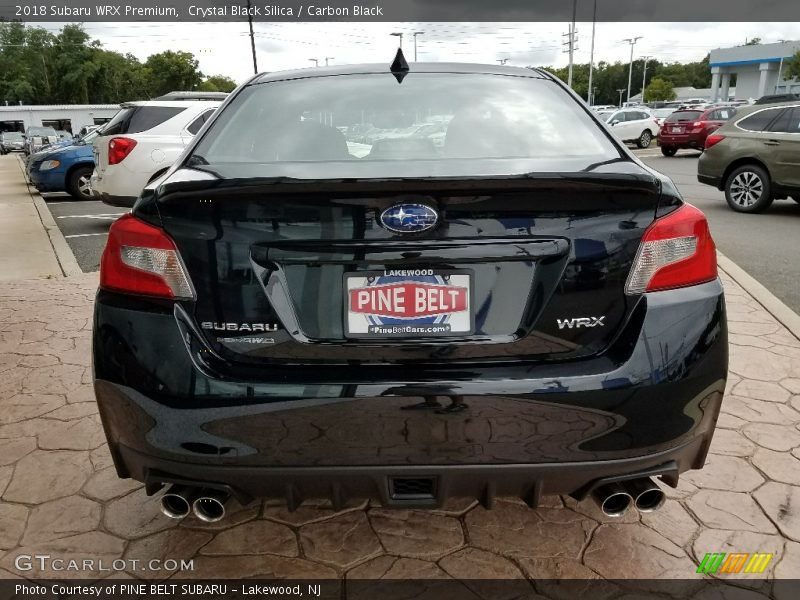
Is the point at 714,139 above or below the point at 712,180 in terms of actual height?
above

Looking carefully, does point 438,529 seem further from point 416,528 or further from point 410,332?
point 410,332

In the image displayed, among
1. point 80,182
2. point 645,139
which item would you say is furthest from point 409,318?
point 645,139

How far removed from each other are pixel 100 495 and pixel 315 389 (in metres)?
1.50

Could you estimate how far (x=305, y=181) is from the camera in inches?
69.3

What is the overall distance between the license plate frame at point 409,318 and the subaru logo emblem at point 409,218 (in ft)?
0.35

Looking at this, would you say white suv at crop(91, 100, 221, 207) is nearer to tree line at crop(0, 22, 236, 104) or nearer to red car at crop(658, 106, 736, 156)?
red car at crop(658, 106, 736, 156)

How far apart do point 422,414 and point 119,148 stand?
8.41 m

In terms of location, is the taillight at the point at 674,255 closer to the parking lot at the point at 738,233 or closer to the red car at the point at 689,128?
the parking lot at the point at 738,233

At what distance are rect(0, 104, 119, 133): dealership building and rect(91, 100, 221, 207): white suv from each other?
2172 inches

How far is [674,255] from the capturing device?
1846 millimetres

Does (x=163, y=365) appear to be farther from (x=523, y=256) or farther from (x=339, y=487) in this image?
(x=523, y=256)

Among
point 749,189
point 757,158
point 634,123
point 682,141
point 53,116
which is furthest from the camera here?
point 53,116

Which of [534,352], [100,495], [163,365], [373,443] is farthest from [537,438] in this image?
[100,495]

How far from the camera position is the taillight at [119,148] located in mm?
8883
